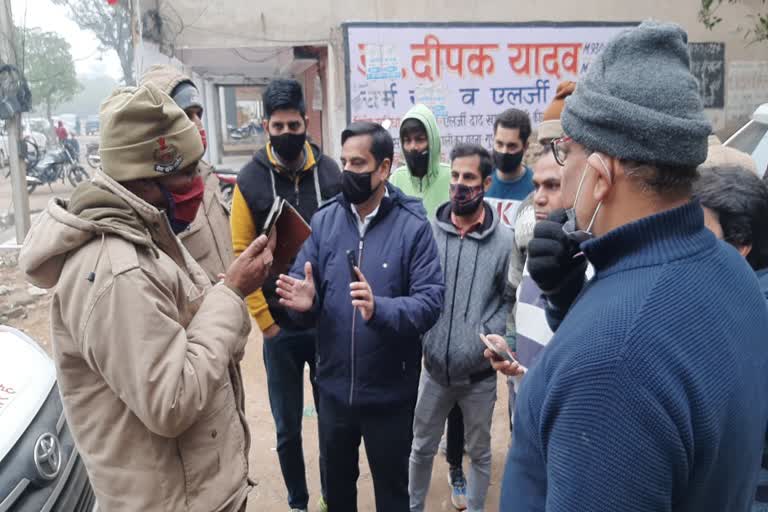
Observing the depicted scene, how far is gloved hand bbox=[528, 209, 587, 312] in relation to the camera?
4.83ft

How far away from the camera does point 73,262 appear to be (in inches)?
57.0

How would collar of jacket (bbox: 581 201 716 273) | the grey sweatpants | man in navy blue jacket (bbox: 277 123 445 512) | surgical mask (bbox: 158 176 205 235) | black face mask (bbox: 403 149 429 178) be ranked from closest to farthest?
collar of jacket (bbox: 581 201 716 273) < surgical mask (bbox: 158 176 205 235) < man in navy blue jacket (bbox: 277 123 445 512) < the grey sweatpants < black face mask (bbox: 403 149 429 178)

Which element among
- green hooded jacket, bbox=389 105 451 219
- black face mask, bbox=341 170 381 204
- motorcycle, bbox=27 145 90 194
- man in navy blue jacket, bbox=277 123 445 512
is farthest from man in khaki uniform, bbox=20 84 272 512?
motorcycle, bbox=27 145 90 194

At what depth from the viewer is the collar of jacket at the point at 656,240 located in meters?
0.98

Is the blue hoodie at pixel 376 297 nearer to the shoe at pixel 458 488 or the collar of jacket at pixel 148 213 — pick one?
the collar of jacket at pixel 148 213

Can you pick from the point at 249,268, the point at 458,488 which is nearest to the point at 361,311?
the point at 249,268

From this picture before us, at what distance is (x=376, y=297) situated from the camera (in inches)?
86.6

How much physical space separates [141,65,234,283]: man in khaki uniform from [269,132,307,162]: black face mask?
348 mm

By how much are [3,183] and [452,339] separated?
21059 mm

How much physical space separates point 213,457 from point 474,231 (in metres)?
1.59

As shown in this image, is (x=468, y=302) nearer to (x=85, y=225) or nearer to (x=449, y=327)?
(x=449, y=327)

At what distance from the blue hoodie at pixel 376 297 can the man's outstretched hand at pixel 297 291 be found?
0.27 feet

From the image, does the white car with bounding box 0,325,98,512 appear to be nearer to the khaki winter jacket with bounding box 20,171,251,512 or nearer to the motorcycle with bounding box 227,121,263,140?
the khaki winter jacket with bounding box 20,171,251,512

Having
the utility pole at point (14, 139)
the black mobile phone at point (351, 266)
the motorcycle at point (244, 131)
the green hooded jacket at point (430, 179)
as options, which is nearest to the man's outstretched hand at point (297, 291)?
the black mobile phone at point (351, 266)
